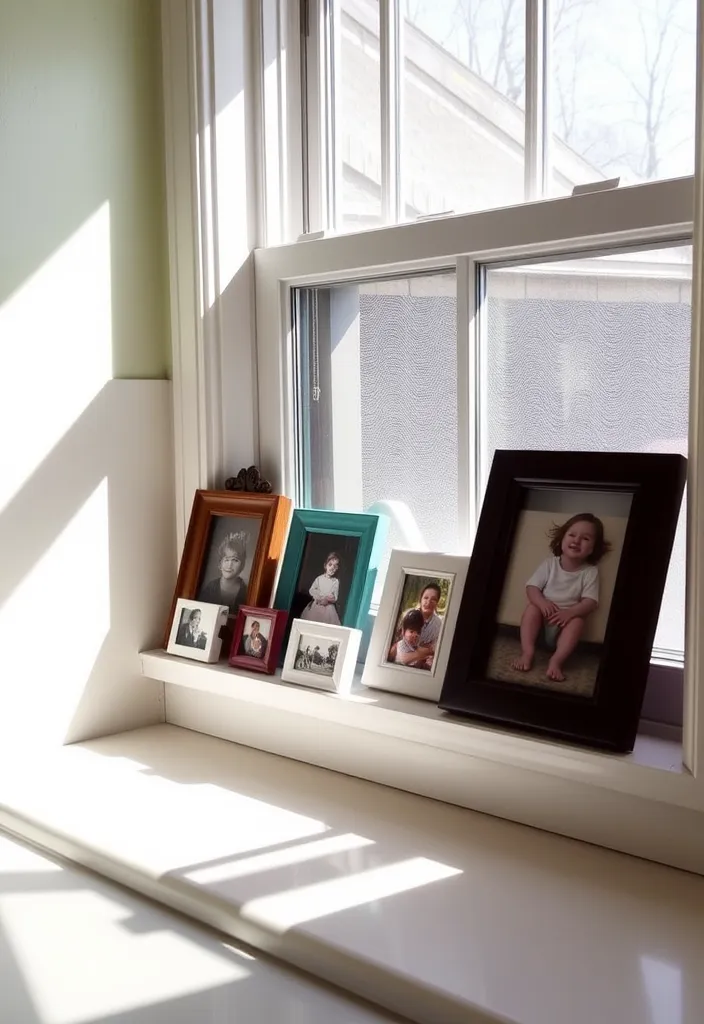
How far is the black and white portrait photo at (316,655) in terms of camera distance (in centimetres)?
161

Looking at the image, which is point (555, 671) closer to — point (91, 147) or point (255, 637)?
point (255, 637)

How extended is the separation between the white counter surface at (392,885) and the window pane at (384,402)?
457 millimetres

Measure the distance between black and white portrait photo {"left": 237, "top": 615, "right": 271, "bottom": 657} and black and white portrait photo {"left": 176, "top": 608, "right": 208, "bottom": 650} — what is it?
0.09 meters

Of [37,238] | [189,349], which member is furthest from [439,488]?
[37,238]

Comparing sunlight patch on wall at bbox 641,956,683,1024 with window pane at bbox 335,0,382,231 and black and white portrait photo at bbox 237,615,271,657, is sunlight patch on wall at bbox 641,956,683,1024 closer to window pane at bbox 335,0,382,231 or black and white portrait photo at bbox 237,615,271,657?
black and white portrait photo at bbox 237,615,271,657

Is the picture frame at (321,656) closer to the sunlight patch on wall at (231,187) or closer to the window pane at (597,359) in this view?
the window pane at (597,359)

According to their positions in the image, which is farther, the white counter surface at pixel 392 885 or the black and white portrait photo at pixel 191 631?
the black and white portrait photo at pixel 191 631

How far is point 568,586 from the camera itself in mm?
1369

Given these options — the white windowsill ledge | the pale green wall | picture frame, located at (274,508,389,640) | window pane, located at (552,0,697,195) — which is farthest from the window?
the white windowsill ledge

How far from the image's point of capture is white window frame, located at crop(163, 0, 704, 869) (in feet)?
4.05

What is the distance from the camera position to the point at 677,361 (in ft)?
4.50

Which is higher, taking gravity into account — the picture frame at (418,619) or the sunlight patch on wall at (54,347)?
the sunlight patch on wall at (54,347)

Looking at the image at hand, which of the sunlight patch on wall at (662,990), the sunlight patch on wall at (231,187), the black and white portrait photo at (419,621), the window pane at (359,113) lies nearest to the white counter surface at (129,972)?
the sunlight patch on wall at (662,990)

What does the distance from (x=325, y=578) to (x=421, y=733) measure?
0.34 meters
